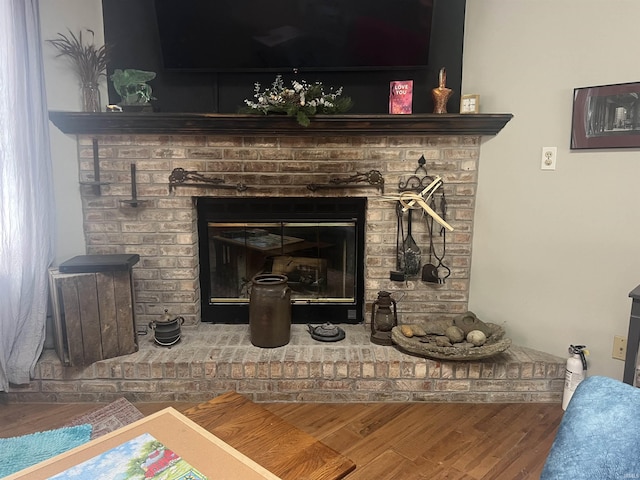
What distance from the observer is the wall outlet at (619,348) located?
218cm

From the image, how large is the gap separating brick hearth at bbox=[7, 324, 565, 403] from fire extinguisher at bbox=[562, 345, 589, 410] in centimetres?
8

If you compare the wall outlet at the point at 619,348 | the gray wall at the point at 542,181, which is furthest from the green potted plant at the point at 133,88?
the wall outlet at the point at 619,348

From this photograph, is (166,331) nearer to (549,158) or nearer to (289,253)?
(289,253)

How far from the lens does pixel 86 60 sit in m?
2.43

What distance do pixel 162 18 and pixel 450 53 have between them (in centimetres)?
160

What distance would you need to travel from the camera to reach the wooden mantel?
242 cm

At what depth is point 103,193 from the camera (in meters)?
2.57

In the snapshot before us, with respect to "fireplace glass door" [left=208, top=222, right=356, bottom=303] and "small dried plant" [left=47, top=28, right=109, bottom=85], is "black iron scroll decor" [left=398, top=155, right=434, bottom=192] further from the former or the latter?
"small dried plant" [left=47, top=28, right=109, bottom=85]

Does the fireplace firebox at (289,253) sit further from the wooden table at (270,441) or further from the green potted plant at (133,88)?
the wooden table at (270,441)

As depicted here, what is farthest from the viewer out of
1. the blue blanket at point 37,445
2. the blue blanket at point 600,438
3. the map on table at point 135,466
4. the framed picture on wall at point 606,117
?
the framed picture on wall at point 606,117

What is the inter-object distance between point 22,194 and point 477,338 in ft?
7.79

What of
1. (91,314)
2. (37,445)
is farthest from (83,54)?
(37,445)

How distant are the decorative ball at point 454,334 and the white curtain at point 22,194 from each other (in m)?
2.11

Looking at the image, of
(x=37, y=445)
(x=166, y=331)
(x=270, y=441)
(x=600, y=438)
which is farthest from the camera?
(x=166, y=331)
